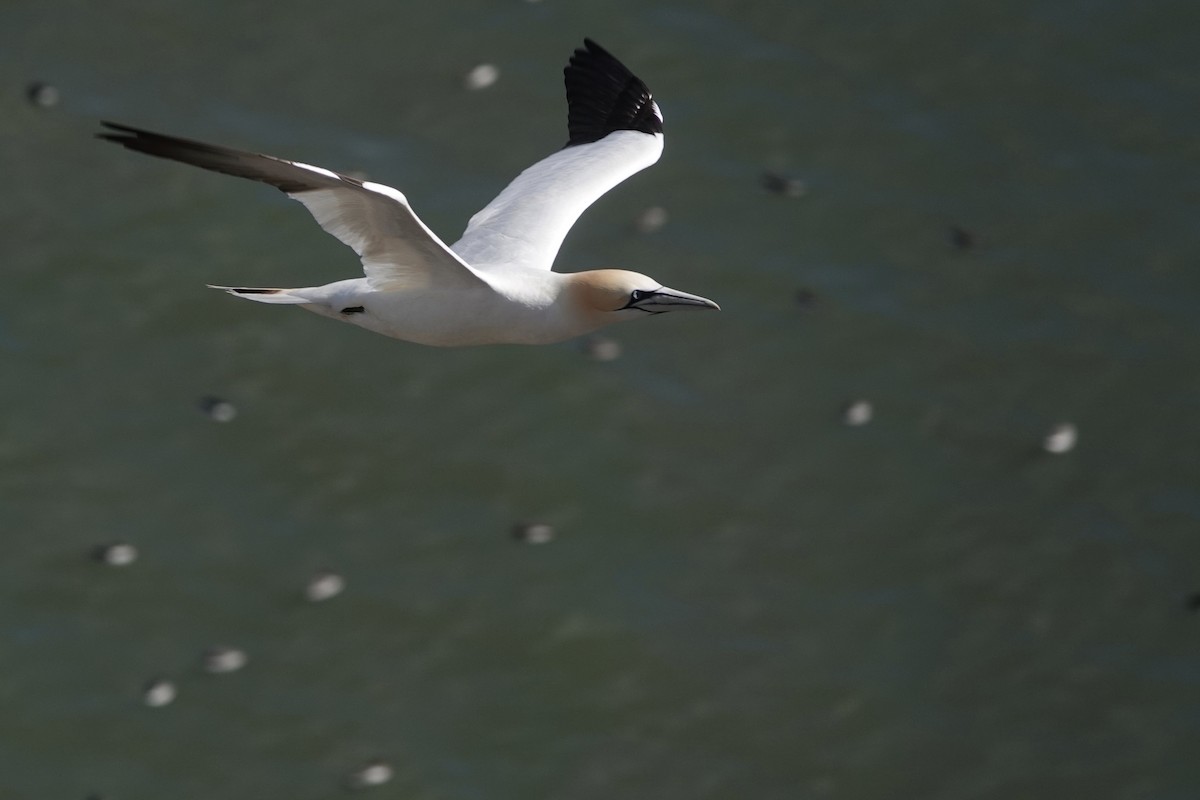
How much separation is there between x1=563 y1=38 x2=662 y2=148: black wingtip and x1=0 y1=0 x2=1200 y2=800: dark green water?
2309 millimetres

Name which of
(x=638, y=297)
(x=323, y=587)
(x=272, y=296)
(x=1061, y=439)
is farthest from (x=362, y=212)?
(x=1061, y=439)

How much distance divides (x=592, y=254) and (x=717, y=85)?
1857 millimetres

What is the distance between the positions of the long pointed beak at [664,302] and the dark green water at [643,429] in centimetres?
357

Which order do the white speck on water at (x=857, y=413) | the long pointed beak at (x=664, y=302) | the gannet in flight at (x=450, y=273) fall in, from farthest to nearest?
the white speck on water at (x=857, y=413) → the long pointed beak at (x=664, y=302) → the gannet in flight at (x=450, y=273)

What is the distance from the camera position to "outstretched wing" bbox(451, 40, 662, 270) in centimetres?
852

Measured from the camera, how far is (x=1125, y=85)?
13.5m

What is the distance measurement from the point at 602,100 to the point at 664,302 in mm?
2395

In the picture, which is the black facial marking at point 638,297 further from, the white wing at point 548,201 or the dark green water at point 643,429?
the dark green water at point 643,429

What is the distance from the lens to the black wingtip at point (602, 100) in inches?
384

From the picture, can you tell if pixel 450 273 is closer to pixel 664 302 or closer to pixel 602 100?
pixel 664 302

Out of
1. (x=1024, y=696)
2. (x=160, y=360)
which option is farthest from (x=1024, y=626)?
(x=160, y=360)

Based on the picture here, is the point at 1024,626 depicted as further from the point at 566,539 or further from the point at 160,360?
the point at 160,360

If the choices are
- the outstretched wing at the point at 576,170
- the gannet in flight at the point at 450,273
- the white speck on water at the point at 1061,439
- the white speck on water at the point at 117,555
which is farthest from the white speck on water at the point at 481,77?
the white speck on water at the point at 1061,439

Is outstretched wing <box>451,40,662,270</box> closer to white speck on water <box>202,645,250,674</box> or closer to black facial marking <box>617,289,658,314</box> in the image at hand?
black facial marking <box>617,289,658,314</box>
